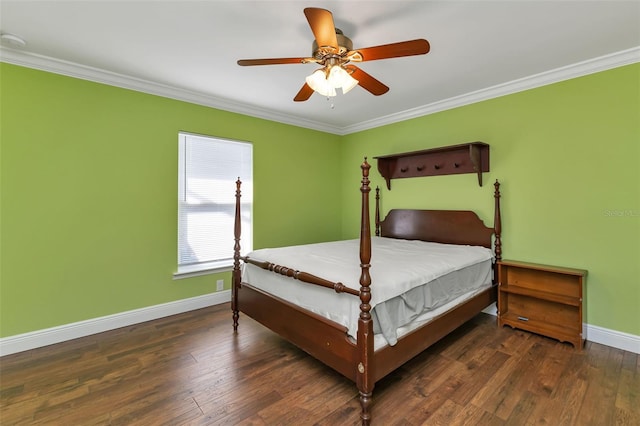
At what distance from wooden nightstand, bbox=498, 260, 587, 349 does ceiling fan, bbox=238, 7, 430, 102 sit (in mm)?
2192

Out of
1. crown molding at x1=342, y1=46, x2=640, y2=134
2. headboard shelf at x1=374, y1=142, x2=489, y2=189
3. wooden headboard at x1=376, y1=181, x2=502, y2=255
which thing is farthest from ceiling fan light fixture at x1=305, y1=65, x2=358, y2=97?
wooden headboard at x1=376, y1=181, x2=502, y2=255

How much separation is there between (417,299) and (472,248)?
1345 mm

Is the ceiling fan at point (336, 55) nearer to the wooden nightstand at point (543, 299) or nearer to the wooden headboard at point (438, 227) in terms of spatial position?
the wooden headboard at point (438, 227)

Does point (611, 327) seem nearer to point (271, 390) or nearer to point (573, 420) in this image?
point (573, 420)

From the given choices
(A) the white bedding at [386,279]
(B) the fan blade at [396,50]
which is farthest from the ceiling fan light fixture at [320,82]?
(A) the white bedding at [386,279]

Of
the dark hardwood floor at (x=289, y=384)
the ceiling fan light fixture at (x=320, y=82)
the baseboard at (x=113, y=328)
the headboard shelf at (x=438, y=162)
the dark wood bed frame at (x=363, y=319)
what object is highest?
the ceiling fan light fixture at (x=320, y=82)

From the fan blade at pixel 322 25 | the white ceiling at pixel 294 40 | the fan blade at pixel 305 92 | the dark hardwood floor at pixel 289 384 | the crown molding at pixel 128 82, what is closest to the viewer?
the fan blade at pixel 322 25

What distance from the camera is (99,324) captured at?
2.74 metres

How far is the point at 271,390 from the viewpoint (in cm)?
191

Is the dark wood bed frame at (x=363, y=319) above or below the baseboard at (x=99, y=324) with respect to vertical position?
above

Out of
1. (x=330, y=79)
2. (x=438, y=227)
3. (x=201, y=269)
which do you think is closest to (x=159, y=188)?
(x=201, y=269)

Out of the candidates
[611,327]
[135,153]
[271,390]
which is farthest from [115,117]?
[611,327]

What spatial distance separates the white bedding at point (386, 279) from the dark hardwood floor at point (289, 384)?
0.45 metres

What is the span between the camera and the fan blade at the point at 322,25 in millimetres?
1425
